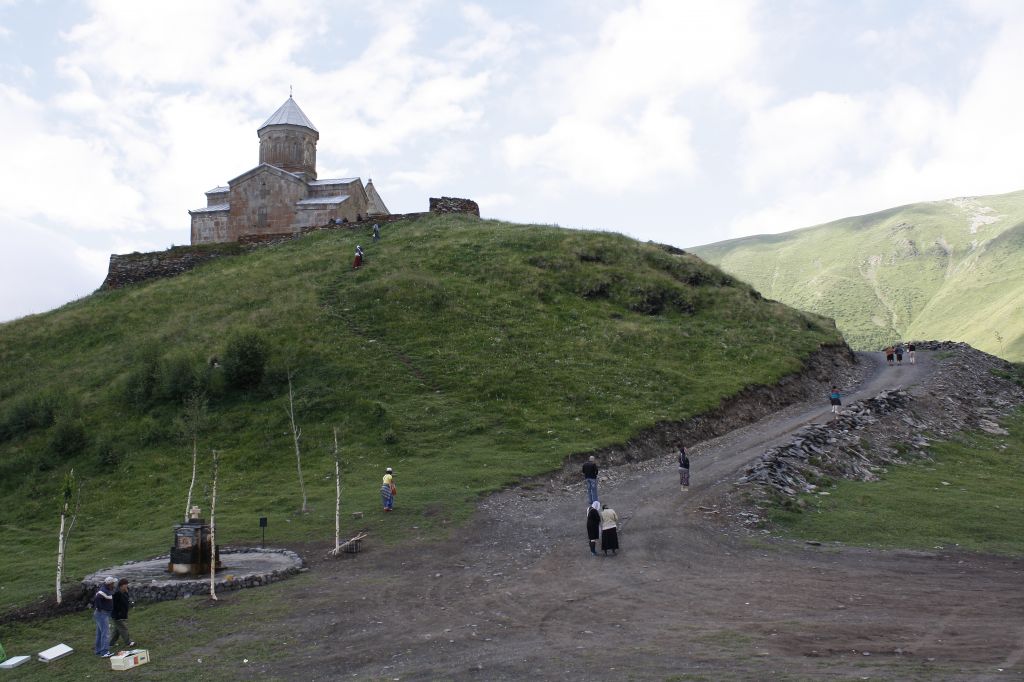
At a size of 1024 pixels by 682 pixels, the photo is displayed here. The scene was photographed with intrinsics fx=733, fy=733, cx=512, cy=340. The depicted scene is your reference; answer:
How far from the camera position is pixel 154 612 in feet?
56.2

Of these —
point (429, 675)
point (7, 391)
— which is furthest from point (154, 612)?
point (7, 391)

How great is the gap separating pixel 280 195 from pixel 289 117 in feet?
32.5

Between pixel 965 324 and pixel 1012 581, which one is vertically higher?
pixel 965 324

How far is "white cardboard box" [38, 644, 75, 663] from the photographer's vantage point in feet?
48.4

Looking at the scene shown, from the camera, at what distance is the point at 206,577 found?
18.8 metres

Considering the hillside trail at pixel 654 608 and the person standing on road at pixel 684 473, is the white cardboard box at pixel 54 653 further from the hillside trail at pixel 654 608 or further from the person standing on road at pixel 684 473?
the person standing on road at pixel 684 473

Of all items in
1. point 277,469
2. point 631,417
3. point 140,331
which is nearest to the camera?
point 277,469

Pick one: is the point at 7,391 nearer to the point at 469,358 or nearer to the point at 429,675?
the point at 469,358

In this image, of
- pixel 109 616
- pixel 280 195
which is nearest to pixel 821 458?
pixel 109 616

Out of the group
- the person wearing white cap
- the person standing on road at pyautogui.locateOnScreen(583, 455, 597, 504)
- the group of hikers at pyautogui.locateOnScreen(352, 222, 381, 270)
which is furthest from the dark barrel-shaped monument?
the group of hikers at pyautogui.locateOnScreen(352, 222, 381, 270)

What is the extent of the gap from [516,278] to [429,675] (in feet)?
132

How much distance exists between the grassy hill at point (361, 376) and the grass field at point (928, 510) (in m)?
9.91

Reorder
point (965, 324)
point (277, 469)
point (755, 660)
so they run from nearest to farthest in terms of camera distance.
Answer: point (755, 660)
point (277, 469)
point (965, 324)

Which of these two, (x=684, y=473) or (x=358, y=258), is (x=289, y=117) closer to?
(x=358, y=258)
